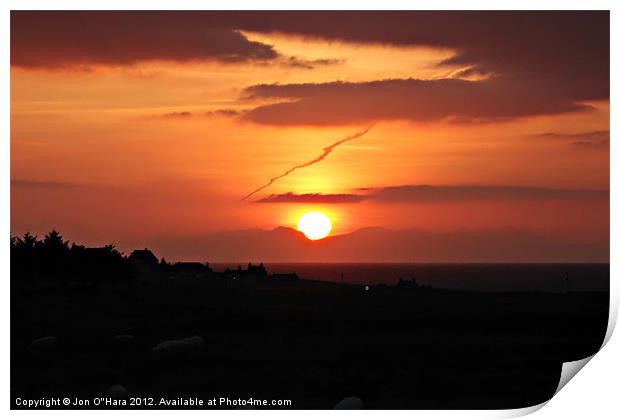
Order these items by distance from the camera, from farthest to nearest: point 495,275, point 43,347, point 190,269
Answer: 1. point 495,275
2. point 190,269
3. point 43,347

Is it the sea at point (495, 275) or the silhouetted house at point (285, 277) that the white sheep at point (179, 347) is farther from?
the silhouetted house at point (285, 277)

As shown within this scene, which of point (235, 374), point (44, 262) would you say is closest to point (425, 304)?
point (235, 374)

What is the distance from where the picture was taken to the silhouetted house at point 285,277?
27.3 ft

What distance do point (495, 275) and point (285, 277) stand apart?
190cm

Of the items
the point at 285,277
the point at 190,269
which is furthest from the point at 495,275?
the point at 190,269

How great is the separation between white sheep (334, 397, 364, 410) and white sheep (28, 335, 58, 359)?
2.01 meters

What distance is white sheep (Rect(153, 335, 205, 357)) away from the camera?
7.14 metres

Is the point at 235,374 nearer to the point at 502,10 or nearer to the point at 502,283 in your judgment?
the point at 502,283

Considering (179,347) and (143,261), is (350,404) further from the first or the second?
(143,261)

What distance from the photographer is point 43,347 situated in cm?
703

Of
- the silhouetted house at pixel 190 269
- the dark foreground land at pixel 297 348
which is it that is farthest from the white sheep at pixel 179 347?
the silhouetted house at pixel 190 269

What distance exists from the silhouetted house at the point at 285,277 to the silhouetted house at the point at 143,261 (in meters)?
1.09

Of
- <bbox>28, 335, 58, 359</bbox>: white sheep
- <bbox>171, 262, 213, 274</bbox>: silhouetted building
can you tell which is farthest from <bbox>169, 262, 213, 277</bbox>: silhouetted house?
<bbox>28, 335, 58, 359</bbox>: white sheep

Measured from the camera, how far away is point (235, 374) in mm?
7047
